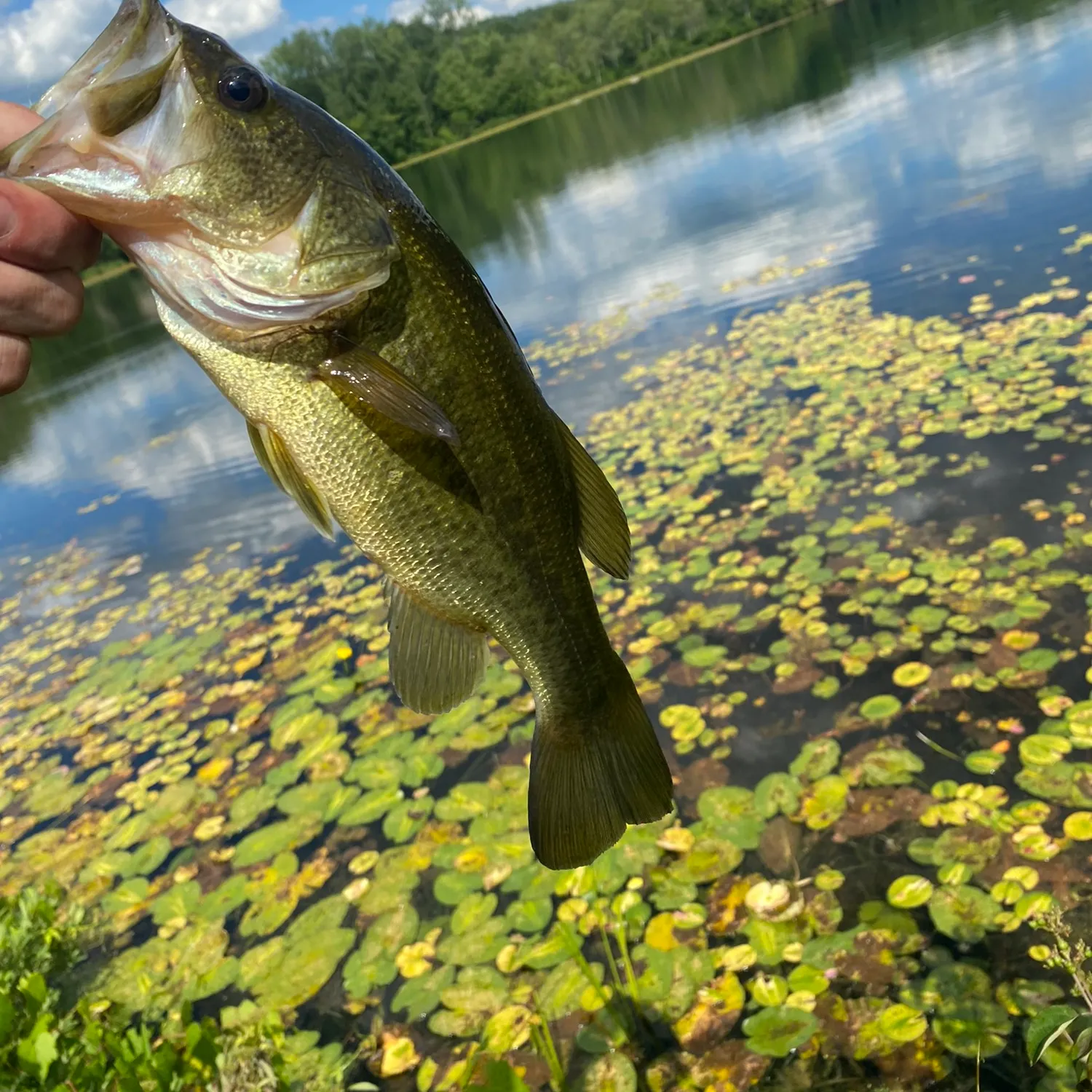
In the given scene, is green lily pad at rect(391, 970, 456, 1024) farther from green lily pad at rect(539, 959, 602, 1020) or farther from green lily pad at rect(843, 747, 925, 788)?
green lily pad at rect(843, 747, 925, 788)

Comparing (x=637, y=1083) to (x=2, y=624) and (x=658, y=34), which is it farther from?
(x=658, y=34)

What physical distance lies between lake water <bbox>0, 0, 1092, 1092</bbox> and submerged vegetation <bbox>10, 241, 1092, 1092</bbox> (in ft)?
0.05

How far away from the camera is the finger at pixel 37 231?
1249mm

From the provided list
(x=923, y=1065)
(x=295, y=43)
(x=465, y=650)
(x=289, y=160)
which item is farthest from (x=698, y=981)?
(x=295, y=43)

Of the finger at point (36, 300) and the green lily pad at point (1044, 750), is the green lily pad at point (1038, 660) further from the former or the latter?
the finger at point (36, 300)

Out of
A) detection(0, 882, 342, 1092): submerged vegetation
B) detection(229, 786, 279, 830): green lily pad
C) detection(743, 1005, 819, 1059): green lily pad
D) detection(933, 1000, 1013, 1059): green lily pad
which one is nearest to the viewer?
detection(0, 882, 342, 1092): submerged vegetation

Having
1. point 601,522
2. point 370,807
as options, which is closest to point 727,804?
point 370,807

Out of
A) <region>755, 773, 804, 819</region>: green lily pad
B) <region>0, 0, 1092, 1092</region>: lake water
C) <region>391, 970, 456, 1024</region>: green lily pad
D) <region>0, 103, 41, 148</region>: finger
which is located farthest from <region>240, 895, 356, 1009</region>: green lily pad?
<region>0, 103, 41, 148</region>: finger

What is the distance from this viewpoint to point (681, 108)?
31984mm

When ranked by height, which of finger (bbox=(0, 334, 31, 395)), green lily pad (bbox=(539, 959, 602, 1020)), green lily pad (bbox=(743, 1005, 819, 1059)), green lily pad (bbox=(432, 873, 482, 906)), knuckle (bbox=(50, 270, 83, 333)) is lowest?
green lily pad (bbox=(743, 1005, 819, 1059))

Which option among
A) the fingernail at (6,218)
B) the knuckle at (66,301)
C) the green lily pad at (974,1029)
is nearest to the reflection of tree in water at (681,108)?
the green lily pad at (974,1029)

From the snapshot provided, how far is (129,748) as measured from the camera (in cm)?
550

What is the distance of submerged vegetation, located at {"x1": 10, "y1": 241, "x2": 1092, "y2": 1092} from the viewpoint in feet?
9.36

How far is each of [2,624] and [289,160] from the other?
884 centimetres
